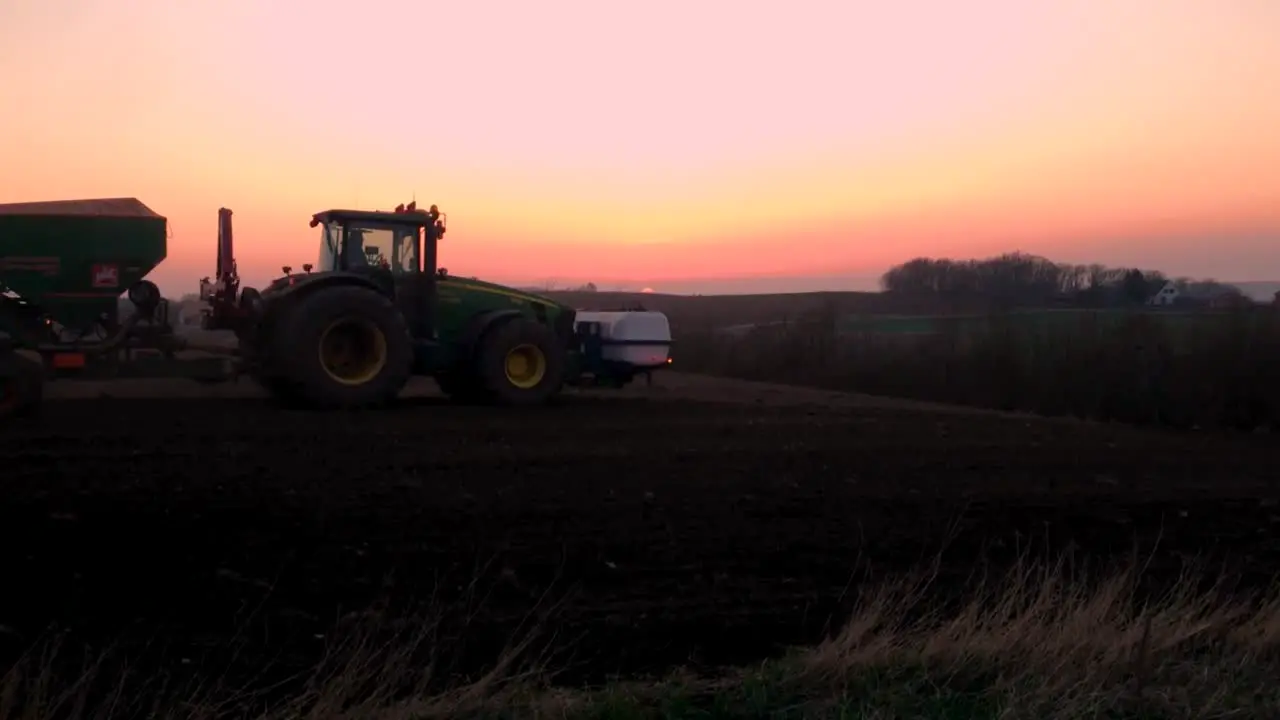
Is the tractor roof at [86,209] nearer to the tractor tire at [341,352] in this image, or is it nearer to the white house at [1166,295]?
the tractor tire at [341,352]

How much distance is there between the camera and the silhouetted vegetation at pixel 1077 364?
2031 centimetres

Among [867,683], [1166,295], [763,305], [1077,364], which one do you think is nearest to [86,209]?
[867,683]

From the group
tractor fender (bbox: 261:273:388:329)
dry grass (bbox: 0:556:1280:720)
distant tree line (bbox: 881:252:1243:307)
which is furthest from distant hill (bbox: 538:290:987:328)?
dry grass (bbox: 0:556:1280:720)

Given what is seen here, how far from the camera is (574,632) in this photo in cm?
647

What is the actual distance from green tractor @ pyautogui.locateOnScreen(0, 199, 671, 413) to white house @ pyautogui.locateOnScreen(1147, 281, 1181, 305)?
20.1 meters

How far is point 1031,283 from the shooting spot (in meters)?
38.3

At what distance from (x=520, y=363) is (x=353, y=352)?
2233 millimetres

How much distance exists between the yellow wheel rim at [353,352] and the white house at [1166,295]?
21.6 m

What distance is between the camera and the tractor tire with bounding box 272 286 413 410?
14.6 metres

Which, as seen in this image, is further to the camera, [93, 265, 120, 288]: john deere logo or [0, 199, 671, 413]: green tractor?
[93, 265, 120, 288]: john deere logo

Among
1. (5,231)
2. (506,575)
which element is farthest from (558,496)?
(5,231)

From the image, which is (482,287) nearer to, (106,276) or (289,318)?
(289,318)

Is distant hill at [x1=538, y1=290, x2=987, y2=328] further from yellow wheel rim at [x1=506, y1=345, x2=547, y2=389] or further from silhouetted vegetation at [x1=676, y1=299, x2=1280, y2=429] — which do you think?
yellow wheel rim at [x1=506, y1=345, x2=547, y2=389]

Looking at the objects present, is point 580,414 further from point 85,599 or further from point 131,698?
point 131,698
